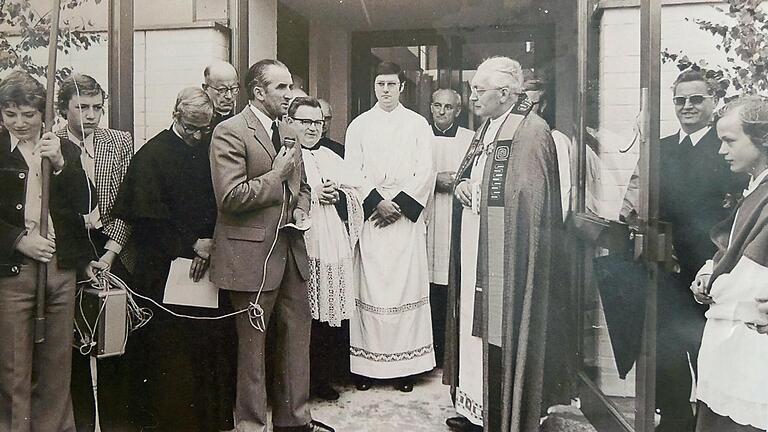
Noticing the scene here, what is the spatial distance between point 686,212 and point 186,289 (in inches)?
70.1

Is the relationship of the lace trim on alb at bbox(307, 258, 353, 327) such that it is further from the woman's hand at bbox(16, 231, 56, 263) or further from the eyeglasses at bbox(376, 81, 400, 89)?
the woman's hand at bbox(16, 231, 56, 263)

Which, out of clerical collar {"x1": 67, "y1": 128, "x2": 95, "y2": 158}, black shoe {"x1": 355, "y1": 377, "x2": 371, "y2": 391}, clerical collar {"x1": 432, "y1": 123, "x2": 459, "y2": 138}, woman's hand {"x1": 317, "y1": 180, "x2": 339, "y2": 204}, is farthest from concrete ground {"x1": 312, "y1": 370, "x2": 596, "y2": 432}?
clerical collar {"x1": 67, "y1": 128, "x2": 95, "y2": 158}

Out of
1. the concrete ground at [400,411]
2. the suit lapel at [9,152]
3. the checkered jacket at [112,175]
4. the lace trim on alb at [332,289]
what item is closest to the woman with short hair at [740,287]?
the concrete ground at [400,411]

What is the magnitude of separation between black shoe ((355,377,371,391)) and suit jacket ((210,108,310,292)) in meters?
0.42

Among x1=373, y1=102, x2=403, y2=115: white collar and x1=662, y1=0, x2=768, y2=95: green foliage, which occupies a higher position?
x1=662, y1=0, x2=768, y2=95: green foliage

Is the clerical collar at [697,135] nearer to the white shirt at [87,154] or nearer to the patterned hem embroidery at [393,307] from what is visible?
the patterned hem embroidery at [393,307]

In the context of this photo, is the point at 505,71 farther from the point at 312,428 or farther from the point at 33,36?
the point at 33,36

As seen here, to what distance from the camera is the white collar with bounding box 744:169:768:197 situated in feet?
6.76

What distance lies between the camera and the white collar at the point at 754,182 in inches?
81.1

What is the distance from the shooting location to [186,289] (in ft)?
8.18

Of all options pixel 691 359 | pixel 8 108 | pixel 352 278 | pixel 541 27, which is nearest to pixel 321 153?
pixel 352 278

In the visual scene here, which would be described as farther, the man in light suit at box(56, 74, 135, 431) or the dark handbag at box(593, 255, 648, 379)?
the man in light suit at box(56, 74, 135, 431)

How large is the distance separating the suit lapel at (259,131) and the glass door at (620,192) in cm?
107

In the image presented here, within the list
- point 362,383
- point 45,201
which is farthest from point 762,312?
point 45,201
